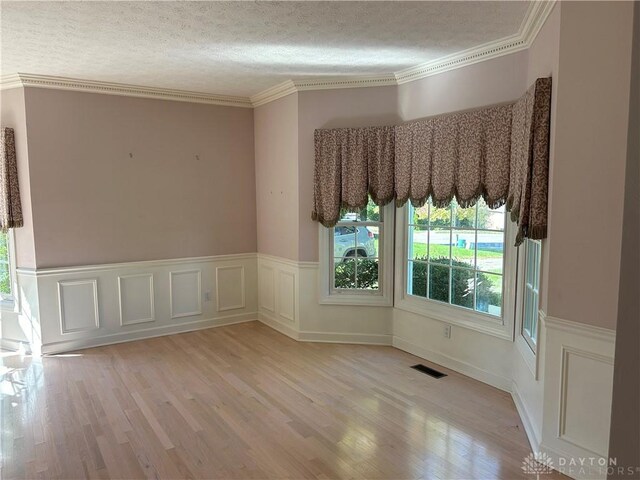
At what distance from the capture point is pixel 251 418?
10.0 feet

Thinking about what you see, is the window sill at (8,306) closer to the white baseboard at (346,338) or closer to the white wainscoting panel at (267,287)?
the white wainscoting panel at (267,287)

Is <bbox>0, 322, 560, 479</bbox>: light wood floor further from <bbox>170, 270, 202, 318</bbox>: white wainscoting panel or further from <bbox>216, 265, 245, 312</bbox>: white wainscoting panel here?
<bbox>216, 265, 245, 312</bbox>: white wainscoting panel

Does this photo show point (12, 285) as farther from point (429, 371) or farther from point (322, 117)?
point (429, 371)

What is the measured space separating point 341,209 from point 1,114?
11.5 ft

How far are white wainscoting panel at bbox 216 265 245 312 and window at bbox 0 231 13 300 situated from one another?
7.03ft

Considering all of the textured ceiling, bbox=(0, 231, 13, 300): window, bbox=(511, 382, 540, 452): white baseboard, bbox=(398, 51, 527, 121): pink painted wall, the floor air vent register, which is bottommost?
the floor air vent register

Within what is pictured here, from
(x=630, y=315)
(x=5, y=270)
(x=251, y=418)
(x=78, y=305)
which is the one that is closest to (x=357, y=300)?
(x=251, y=418)

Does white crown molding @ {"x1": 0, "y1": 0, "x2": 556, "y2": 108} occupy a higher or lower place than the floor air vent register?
higher

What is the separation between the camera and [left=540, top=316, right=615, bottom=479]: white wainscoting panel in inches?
88.7

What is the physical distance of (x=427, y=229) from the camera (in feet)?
13.5

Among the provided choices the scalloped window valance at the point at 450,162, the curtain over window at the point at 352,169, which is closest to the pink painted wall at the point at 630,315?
the scalloped window valance at the point at 450,162

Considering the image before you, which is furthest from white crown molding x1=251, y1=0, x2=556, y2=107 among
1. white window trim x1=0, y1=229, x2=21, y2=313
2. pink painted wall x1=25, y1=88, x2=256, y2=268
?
white window trim x1=0, y1=229, x2=21, y2=313

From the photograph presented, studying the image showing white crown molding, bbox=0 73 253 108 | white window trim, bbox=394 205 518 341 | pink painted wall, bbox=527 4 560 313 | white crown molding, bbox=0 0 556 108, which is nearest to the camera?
pink painted wall, bbox=527 4 560 313

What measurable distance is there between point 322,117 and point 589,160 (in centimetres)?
275
